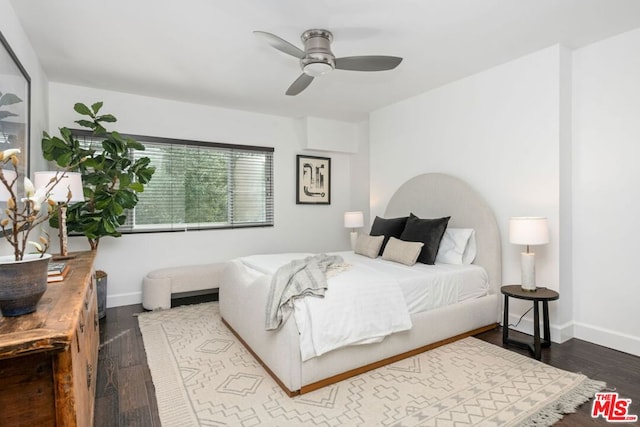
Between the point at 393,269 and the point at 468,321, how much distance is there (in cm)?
82

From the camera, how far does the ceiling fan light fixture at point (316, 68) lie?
248 centimetres

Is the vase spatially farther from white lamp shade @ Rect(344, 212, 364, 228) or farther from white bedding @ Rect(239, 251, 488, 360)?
white lamp shade @ Rect(344, 212, 364, 228)

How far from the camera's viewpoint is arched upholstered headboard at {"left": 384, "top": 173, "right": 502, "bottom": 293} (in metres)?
3.31

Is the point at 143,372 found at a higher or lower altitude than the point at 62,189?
lower

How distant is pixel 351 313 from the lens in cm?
232

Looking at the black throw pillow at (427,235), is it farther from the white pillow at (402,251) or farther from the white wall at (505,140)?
the white wall at (505,140)

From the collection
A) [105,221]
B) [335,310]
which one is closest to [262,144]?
[105,221]

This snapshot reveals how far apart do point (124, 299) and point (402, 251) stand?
330cm

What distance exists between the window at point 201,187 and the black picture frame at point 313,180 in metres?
0.48

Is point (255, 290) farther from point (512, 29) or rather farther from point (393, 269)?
point (512, 29)

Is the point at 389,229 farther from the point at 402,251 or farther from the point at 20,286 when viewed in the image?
the point at 20,286

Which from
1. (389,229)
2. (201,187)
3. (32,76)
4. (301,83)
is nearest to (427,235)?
(389,229)

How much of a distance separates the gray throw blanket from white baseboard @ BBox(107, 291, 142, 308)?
261 cm

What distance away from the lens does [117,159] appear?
3.52 meters
